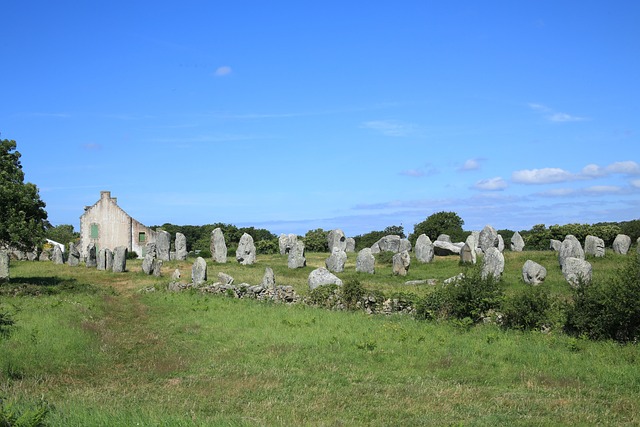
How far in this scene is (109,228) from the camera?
2731 inches

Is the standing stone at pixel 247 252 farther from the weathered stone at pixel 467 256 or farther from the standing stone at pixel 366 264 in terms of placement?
the weathered stone at pixel 467 256

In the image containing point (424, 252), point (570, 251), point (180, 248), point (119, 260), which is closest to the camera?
point (570, 251)

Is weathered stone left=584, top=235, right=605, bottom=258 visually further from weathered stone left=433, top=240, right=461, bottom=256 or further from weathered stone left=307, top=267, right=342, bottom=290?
weathered stone left=307, top=267, right=342, bottom=290

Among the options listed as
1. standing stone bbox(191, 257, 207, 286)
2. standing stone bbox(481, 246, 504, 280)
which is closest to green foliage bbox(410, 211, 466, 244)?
standing stone bbox(481, 246, 504, 280)

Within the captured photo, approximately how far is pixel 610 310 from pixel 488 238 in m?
35.0

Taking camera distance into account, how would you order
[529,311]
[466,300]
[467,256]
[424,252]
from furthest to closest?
[424,252], [467,256], [466,300], [529,311]

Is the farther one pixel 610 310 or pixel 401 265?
pixel 401 265

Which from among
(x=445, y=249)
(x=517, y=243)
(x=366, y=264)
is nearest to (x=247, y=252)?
(x=366, y=264)

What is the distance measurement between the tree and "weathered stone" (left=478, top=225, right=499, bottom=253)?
3078 centimetres

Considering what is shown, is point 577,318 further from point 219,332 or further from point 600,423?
point 219,332

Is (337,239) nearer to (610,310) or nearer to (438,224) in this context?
(438,224)

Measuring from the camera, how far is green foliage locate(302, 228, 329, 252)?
225ft

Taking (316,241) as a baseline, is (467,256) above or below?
below

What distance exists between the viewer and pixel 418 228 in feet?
221
